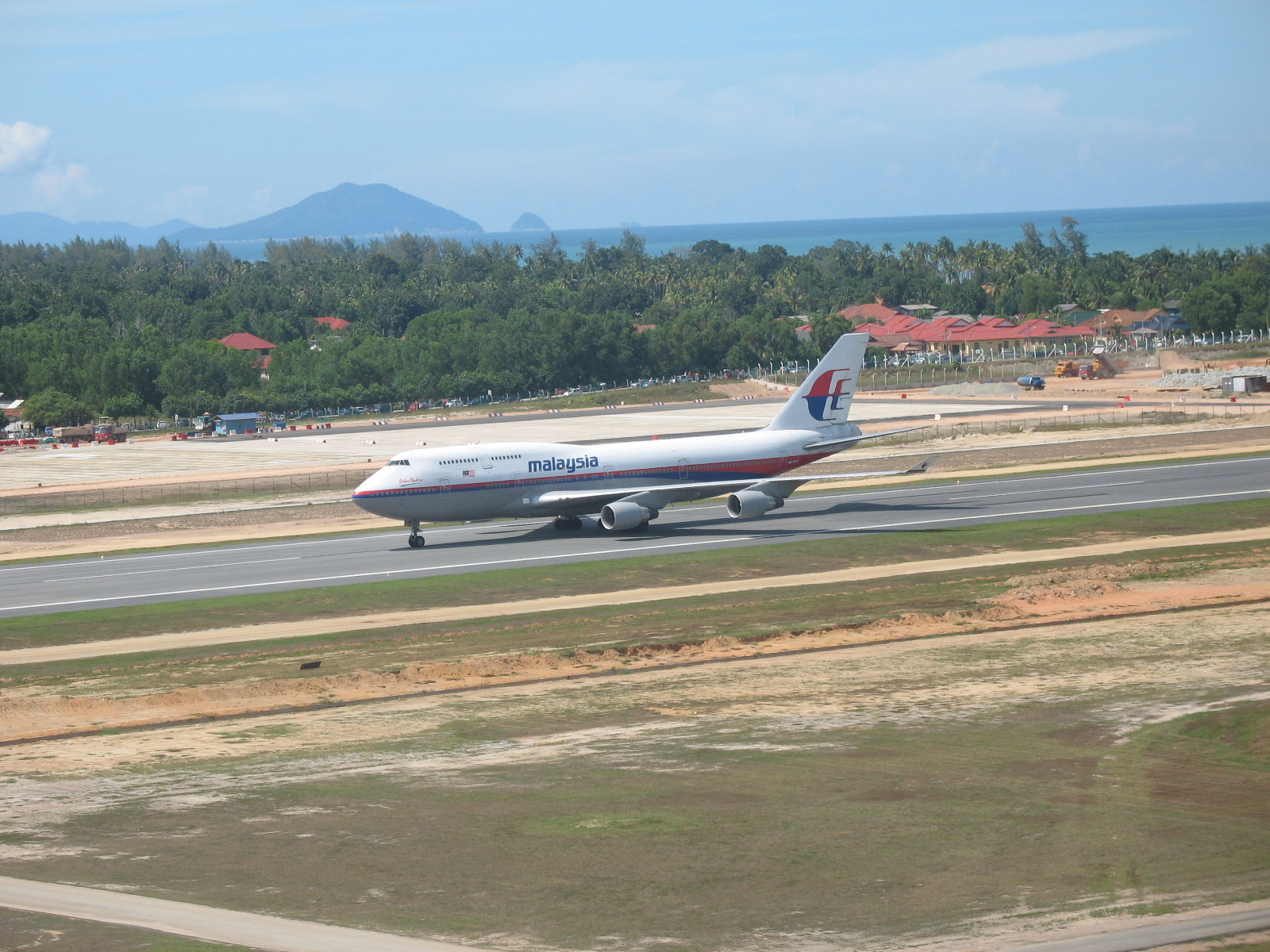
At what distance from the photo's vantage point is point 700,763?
1142 inches

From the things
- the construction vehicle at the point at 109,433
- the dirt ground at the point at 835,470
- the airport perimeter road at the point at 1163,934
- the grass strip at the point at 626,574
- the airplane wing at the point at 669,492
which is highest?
the construction vehicle at the point at 109,433

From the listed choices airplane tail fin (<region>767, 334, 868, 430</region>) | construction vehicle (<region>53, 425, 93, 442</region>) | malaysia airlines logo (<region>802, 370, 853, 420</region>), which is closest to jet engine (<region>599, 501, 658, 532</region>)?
airplane tail fin (<region>767, 334, 868, 430</region>)

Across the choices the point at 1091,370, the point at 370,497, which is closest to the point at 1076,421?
the point at 1091,370

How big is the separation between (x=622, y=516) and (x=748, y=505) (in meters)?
6.24

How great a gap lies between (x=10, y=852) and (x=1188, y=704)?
26.4 m

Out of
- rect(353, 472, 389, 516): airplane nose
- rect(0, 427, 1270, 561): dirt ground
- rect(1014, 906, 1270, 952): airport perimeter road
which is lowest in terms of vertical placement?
rect(1014, 906, 1270, 952): airport perimeter road

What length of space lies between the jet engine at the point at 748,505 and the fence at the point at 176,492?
39966 millimetres

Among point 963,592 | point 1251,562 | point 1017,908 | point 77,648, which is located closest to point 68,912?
point 1017,908

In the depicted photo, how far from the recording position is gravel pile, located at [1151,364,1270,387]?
486ft

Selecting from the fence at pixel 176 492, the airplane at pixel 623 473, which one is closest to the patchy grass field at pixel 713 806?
the airplane at pixel 623 473

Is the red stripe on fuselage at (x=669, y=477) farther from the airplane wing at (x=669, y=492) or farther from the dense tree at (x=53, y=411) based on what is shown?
the dense tree at (x=53, y=411)

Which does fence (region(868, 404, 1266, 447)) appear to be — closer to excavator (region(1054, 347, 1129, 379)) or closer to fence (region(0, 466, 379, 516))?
fence (region(0, 466, 379, 516))

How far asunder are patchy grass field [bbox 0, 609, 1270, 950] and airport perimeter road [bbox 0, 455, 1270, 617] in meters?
21.6

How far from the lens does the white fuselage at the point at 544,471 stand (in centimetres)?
5978
